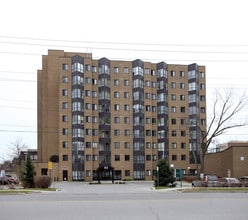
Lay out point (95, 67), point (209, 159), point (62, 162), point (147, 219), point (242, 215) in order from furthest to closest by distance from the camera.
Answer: point (95, 67), point (62, 162), point (209, 159), point (242, 215), point (147, 219)

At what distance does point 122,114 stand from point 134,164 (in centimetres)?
1147

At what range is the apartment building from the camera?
91500mm

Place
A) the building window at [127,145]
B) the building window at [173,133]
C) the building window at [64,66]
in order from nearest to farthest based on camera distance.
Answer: the building window at [64,66] < the building window at [127,145] < the building window at [173,133]

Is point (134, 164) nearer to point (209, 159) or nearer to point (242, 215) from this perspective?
point (209, 159)

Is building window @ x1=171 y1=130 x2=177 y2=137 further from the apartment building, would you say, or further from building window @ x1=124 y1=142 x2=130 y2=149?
building window @ x1=124 y1=142 x2=130 y2=149

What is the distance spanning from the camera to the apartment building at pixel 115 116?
91500 mm

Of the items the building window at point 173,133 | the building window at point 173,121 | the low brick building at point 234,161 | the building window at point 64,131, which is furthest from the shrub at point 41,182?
the building window at point 173,121

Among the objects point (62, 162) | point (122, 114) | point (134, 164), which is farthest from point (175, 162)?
point (62, 162)

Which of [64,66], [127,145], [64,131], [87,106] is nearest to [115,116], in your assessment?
[87,106]

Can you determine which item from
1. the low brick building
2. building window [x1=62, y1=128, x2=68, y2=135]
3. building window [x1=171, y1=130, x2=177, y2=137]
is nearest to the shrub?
the low brick building

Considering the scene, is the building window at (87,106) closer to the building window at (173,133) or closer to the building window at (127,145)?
the building window at (127,145)

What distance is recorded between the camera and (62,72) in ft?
302

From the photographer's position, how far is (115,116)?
95812mm

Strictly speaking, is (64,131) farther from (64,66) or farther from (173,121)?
(173,121)
